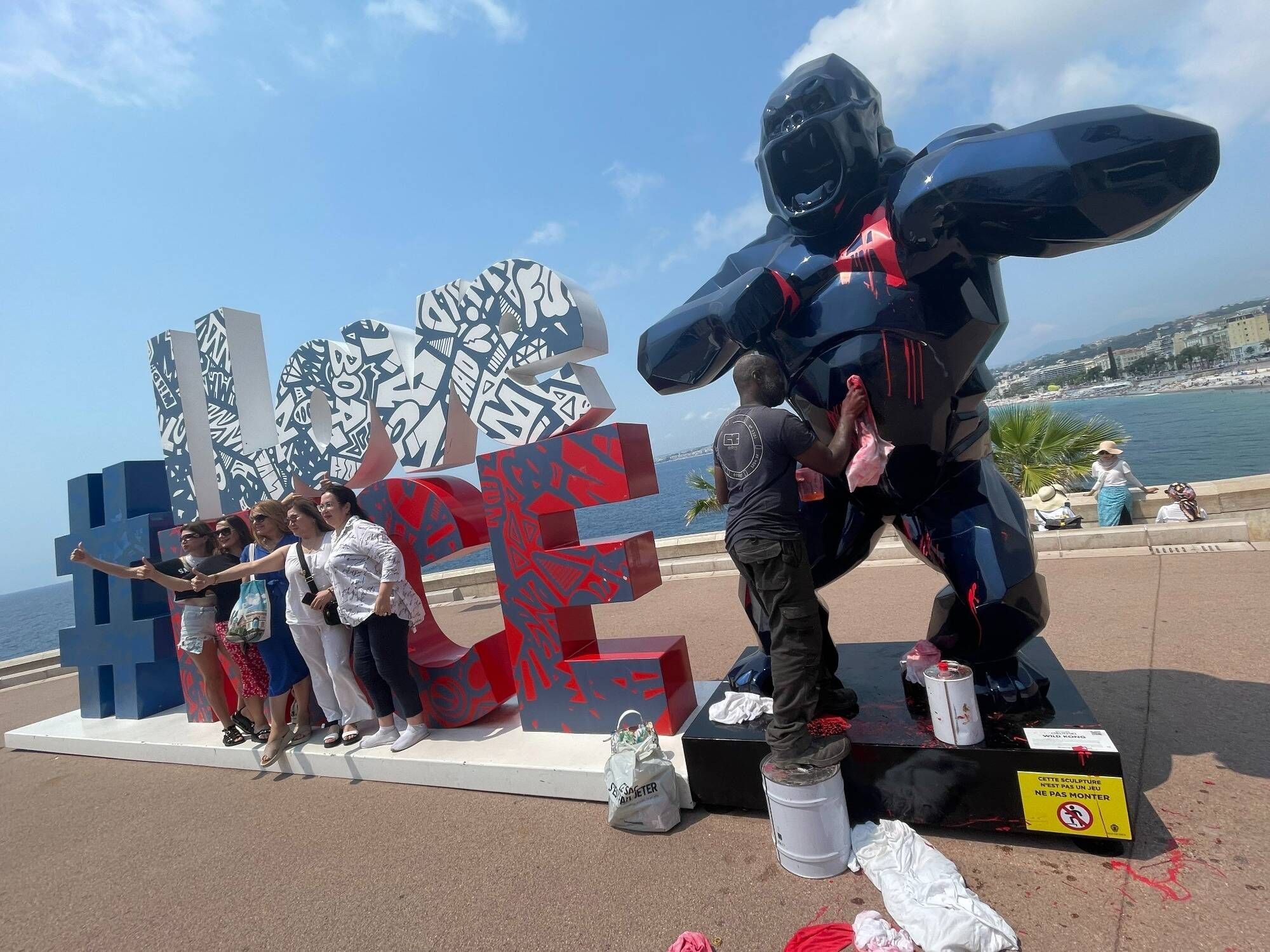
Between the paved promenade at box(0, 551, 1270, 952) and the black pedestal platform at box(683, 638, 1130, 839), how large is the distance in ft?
0.42

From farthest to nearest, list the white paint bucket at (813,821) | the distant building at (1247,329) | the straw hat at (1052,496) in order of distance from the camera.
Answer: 1. the distant building at (1247,329)
2. the straw hat at (1052,496)
3. the white paint bucket at (813,821)

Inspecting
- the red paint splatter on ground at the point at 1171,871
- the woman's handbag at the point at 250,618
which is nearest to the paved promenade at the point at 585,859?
the red paint splatter on ground at the point at 1171,871

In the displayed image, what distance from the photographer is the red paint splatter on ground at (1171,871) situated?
6.78 ft

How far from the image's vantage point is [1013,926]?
2.03m

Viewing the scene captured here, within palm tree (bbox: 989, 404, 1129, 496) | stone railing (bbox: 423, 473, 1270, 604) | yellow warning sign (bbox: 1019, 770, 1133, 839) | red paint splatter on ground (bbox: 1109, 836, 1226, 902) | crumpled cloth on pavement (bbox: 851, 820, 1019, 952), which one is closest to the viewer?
crumpled cloth on pavement (bbox: 851, 820, 1019, 952)

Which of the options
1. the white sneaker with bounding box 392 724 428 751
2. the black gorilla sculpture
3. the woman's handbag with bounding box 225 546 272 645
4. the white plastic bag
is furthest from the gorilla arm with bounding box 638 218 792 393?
the woman's handbag with bounding box 225 546 272 645

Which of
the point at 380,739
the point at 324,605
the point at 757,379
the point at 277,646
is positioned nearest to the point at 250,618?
the point at 277,646

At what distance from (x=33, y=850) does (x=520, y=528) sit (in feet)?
Answer: 10.6

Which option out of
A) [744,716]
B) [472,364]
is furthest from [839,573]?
[472,364]

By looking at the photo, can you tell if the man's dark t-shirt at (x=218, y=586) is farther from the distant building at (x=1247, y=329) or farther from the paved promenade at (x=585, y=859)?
the distant building at (x=1247, y=329)

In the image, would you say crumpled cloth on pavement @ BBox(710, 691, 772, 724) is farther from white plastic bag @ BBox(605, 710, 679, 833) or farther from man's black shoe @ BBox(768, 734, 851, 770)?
man's black shoe @ BBox(768, 734, 851, 770)

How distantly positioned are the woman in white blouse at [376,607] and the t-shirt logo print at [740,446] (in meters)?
2.15

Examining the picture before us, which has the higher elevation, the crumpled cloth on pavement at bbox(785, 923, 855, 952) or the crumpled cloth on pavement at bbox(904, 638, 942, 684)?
the crumpled cloth on pavement at bbox(904, 638, 942, 684)

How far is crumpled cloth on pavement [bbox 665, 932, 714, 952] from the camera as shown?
2068 millimetres
